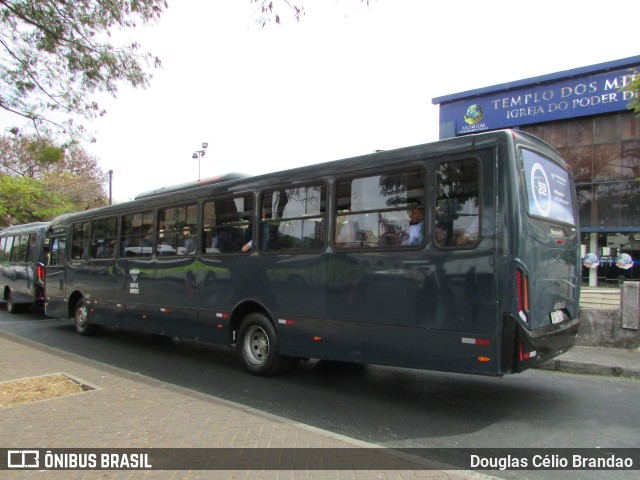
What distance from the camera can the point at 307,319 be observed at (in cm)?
619

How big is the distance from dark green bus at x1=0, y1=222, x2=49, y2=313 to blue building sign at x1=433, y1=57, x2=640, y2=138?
875 inches

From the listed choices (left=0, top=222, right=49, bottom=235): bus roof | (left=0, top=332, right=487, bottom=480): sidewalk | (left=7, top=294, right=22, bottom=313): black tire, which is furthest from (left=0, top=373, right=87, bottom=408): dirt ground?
(left=7, top=294, right=22, bottom=313): black tire

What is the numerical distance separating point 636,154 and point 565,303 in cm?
2176

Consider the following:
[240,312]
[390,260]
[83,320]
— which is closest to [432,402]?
→ [390,260]

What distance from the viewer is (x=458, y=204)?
490 centimetres

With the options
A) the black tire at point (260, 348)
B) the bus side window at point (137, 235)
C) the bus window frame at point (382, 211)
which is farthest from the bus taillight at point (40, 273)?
the bus window frame at point (382, 211)

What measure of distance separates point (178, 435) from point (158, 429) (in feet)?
0.93

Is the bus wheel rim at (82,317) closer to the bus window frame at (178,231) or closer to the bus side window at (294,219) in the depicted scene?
the bus window frame at (178,231)

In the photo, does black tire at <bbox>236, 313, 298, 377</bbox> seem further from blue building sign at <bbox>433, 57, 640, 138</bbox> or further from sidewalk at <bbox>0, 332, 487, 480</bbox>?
blue building sign at <bbox>433, 57, 640, 138</bbox>

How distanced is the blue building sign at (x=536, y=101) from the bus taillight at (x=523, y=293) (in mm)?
22028

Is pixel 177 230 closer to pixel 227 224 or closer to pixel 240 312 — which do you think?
pixel 227 224

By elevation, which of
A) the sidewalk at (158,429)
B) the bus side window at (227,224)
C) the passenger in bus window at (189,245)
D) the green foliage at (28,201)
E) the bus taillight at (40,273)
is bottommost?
the sidewalk at (158,429)

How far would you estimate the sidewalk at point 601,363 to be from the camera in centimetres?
682

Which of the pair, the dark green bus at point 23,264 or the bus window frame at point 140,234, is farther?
the dark green bus at point 23,264
